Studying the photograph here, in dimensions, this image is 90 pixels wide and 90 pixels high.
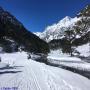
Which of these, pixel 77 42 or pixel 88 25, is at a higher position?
pixel 77 42

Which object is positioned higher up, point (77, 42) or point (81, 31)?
point (77, 42)

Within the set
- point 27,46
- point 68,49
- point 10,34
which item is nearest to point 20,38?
point 10,34

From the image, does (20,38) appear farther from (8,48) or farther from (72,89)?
(72,89)

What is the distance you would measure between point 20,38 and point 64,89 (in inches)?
6772

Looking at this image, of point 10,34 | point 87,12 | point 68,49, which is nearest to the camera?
point 87,12

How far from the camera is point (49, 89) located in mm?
15883

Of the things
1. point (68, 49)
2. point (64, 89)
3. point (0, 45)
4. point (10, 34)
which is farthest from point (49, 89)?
point (10, 34)

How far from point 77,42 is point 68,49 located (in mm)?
75154

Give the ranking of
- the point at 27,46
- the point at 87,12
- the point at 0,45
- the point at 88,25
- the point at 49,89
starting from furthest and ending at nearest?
the point at 27,46 → the point at 0,45 → the point at 88,25 → the point at 87,12 → the point at 49,89

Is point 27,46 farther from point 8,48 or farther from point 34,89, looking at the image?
point 34,89

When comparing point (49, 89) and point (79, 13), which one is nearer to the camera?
point (49, 89)

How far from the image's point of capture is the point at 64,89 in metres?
15.9

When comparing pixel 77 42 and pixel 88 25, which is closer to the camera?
pixel 88 25

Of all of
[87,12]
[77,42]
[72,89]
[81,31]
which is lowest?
[72,89]
